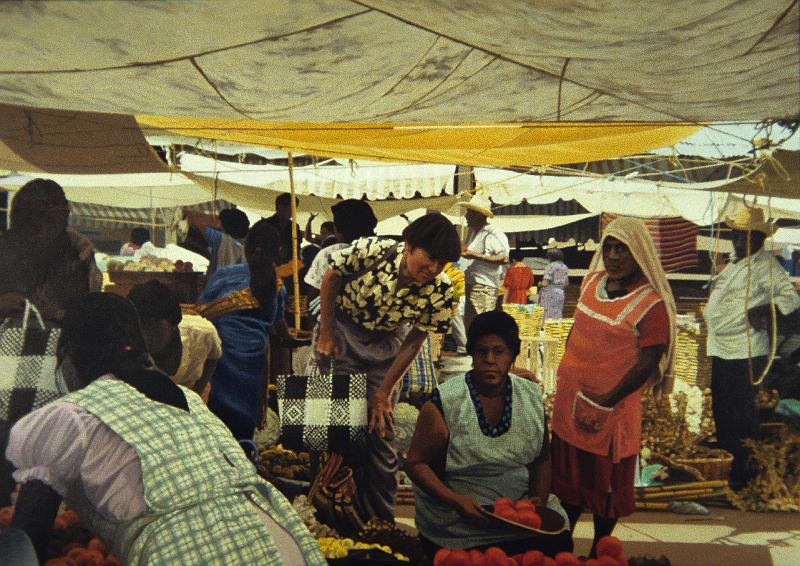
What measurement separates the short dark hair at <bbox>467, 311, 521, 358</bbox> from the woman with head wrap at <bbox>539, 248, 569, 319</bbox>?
0.30m

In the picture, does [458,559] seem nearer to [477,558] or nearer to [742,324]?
[477,558]

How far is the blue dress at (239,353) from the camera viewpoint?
3.93 m

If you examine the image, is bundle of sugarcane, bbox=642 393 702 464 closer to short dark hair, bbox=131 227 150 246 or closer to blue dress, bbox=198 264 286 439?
blue dress, bbox=198 264 286 439

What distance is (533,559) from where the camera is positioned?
3.49m

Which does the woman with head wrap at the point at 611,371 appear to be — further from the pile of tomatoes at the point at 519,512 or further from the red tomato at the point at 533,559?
the red tomato at the point at 533,559

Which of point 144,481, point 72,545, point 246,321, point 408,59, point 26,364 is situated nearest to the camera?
point 144,481

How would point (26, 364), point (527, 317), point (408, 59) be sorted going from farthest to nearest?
point (527, 317), point (26, 364), point (408, 59)

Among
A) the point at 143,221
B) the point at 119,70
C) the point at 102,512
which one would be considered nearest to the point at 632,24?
the point at 119,70

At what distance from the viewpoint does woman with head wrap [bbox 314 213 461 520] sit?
379 cm

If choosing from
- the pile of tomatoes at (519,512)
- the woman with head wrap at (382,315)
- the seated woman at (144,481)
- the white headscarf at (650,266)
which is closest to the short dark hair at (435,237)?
the woman with head wrap at (382,315)

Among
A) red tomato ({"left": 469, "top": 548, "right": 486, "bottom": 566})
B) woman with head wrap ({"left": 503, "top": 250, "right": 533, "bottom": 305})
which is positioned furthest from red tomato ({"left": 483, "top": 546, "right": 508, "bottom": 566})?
woman with head wrap ({"left": 503, "top": 250, "right": 533, "bottom": 305})

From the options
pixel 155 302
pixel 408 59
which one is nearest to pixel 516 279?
pixel 408 59

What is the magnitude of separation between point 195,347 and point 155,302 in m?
0.33

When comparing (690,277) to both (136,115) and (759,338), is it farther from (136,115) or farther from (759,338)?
(136,115)
